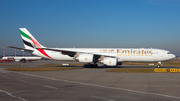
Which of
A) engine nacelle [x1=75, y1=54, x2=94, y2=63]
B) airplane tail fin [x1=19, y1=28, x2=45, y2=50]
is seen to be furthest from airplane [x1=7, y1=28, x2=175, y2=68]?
airplane tail fin [x1=19, y1=28, x2=45, y2=50]

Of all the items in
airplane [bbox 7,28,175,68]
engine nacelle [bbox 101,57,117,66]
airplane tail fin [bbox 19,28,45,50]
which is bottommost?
engine nacelle [bbox 101,57,117,66]

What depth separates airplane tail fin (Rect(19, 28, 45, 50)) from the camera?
3703cm

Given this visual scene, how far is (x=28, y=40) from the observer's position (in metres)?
37.1

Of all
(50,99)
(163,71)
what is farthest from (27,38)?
(50,99)

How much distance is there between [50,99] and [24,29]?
105 feet

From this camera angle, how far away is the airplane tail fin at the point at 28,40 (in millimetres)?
37031

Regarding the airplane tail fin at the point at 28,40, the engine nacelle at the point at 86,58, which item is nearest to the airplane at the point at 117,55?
the engine nacelle at the point at 86,58

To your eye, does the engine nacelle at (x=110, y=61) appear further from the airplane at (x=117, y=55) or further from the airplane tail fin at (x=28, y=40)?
the airplane tail fin at (x=28, y=40)

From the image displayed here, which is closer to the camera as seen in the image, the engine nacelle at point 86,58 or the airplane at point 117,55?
the engine nacelle at point 86,58

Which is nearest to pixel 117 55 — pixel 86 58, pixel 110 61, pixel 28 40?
pixel 110 61

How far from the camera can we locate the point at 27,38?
122ft

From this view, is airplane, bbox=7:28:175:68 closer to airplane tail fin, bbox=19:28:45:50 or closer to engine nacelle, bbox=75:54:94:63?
engine nacelle, bbox=75:54:94:63

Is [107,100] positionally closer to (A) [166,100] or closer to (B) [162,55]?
(A) [166,100]

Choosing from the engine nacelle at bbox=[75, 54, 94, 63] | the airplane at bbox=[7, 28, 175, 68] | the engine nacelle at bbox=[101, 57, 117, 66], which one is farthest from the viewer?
the airplane at bbox=[7, 28, 175, 68]
